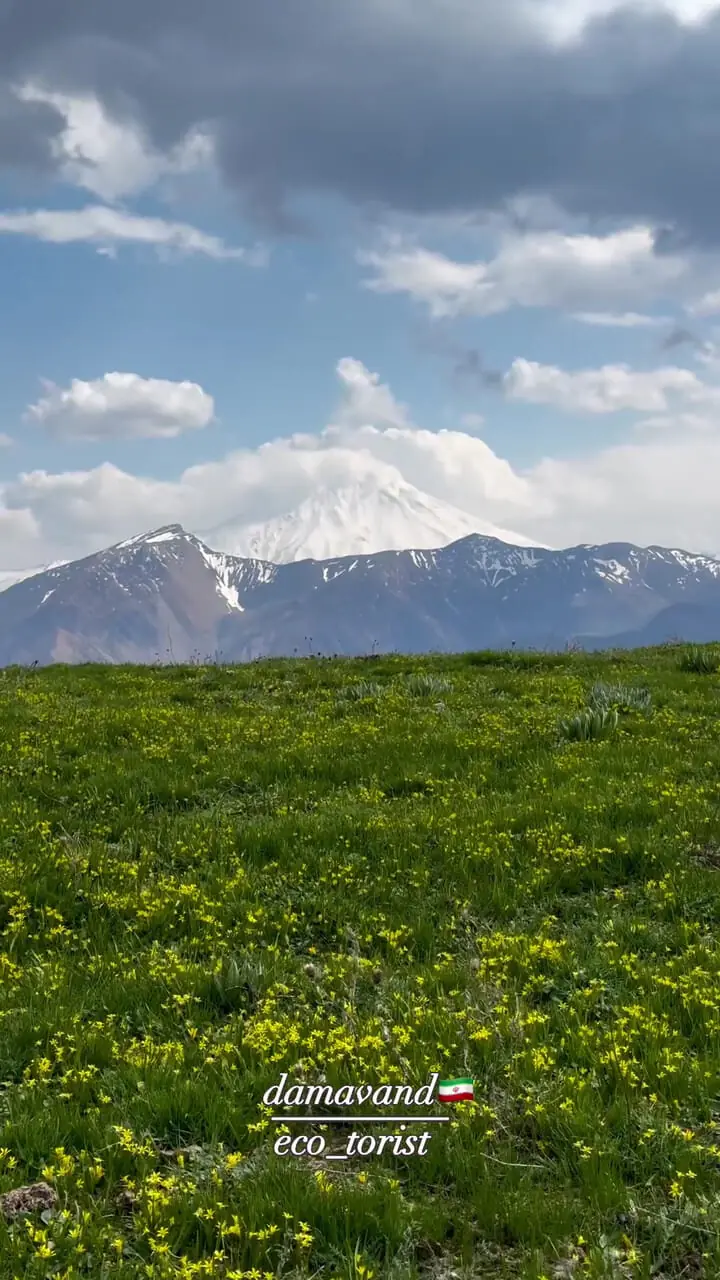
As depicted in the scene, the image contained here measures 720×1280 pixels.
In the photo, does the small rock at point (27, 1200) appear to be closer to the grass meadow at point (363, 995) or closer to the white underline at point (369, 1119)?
the grass meadow at point (363, 995)

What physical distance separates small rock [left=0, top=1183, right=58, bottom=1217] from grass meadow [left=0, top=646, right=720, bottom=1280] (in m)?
0.02

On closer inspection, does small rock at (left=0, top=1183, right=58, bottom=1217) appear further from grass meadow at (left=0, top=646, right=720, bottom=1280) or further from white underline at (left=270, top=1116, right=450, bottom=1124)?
white underline at (left=270, top=1116, right=450, bottom=1124)

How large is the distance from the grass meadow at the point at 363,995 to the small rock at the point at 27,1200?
2cm

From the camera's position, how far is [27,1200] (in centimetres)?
444

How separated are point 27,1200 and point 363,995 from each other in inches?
108

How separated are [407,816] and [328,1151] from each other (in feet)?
16.6

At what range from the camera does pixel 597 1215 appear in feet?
14.2

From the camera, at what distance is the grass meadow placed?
4.31 meters

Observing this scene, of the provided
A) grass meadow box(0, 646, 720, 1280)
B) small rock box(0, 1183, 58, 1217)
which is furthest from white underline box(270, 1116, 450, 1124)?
small rock box(0, 1183, 58, 1217)

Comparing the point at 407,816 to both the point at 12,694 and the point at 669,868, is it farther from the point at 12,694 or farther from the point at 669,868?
the point at 12,694

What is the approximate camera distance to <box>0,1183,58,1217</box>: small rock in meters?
4.37

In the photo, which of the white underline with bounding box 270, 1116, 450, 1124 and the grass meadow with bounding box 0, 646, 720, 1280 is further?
the white underline with bounding box 270, 1116, 450, 1124

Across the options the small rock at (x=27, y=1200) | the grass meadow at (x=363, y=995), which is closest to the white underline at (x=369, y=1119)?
the grass meadow at (x=363, y=995)

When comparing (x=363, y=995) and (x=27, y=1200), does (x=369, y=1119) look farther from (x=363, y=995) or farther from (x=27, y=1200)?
(x=27, y=1200)
